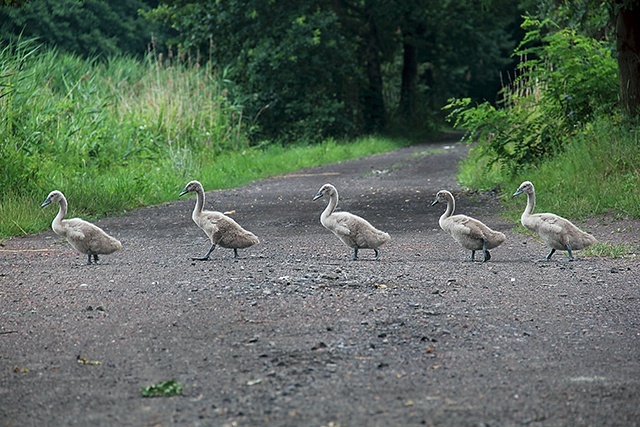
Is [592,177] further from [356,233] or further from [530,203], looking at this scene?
[356,233]

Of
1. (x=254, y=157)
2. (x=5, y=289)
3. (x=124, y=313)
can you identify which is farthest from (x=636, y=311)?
(x=254, y=157)

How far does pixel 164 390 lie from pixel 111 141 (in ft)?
52.8

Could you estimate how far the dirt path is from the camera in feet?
17.6

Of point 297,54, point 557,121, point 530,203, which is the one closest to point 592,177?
point 557,121

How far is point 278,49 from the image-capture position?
1344 inches

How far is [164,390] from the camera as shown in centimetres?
563

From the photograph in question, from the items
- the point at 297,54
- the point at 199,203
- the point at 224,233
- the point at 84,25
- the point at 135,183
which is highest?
the point at 84,25

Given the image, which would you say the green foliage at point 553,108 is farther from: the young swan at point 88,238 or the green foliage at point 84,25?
A: the green foliage at point 84,25

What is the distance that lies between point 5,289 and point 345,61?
28166mm

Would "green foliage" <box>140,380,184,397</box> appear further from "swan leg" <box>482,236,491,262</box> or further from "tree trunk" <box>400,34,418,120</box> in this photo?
"tree trunk" <box>400,34,418,120</box>

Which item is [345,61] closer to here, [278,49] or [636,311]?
[278,49]

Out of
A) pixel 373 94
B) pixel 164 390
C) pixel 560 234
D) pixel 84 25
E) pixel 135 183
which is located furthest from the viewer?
pixel 84 25

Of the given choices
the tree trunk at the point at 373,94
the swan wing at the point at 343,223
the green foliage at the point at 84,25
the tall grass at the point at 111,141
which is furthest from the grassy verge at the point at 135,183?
the green foliage at the point at 84,25

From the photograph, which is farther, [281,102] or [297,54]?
[281,102]
